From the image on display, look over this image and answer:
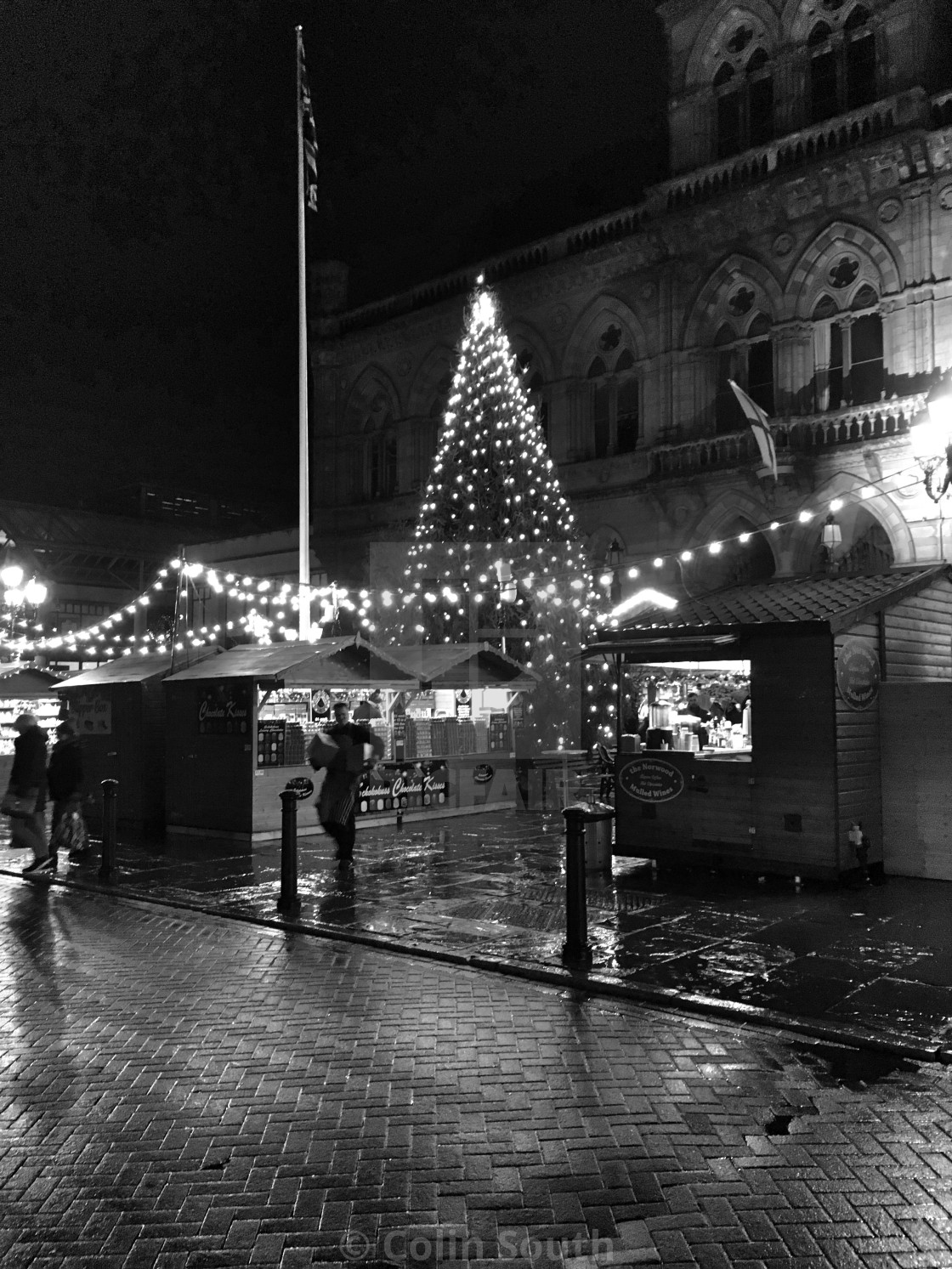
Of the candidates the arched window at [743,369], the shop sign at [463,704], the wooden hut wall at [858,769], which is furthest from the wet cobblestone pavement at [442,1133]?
the arched window at [743,369]

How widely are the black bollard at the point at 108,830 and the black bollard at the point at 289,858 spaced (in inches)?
114

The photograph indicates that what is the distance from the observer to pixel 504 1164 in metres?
4.61

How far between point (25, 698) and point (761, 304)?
2109 cm

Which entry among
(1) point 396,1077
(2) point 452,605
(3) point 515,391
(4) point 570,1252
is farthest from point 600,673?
(4) point 570,1252

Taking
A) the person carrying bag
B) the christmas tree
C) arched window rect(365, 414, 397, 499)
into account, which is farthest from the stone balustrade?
the person carrying bag

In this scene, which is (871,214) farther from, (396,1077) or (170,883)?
(396,1077)

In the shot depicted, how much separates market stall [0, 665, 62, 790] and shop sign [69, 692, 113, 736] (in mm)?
4696

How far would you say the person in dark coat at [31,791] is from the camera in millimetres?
12453

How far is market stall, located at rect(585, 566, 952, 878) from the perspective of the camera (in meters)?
10.9

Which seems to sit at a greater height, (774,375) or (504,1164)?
(774,375)

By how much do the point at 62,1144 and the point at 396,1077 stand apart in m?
1.80

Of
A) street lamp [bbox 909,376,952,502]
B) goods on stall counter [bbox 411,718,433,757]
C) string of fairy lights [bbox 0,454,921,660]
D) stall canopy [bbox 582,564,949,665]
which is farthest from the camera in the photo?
string of fairy lights [bbox 0,454,921,660]

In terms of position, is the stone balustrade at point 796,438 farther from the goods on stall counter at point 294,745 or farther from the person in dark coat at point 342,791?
the person in dark coat at point 342,791

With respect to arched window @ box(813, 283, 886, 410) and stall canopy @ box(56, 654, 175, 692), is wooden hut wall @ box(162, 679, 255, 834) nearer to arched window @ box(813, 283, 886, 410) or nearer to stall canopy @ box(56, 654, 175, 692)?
stall canopy @ box(56, 654, 175, 692)
